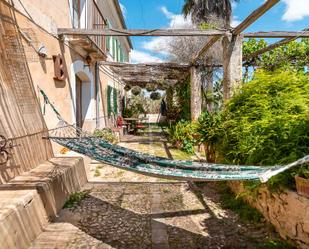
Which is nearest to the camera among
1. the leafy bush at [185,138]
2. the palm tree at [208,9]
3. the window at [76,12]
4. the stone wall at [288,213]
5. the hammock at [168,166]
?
the hammock at [168,166]

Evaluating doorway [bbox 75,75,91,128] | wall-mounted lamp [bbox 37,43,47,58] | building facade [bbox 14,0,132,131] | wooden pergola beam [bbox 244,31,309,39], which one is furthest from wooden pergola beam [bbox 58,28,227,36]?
doorway [bbox 75,75,91,128]

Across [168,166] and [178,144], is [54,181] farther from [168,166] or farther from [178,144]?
[178,144]

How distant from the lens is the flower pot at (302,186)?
7.13 ft

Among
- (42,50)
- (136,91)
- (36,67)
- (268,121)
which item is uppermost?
(42,50)

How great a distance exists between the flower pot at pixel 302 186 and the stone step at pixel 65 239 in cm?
158

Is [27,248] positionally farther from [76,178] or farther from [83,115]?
[83,115]

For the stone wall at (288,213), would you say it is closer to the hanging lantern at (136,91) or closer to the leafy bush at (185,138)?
the leafy bush at (185,138)

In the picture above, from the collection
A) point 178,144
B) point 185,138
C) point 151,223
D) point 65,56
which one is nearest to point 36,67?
point 65,56

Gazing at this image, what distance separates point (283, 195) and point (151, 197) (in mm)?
1868

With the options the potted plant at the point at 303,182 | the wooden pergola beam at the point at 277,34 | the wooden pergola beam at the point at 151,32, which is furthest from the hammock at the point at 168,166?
the wooden pergola beam at the point at 277,34

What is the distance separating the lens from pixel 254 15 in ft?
12.7

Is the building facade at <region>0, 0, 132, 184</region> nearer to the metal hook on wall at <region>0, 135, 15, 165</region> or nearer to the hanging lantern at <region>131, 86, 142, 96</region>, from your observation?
the metal hook on wall at <region>0, 135, 15, 165</region>

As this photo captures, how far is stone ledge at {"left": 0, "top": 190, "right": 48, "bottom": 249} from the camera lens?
2.21 metres

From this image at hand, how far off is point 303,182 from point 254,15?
244 centimetres
